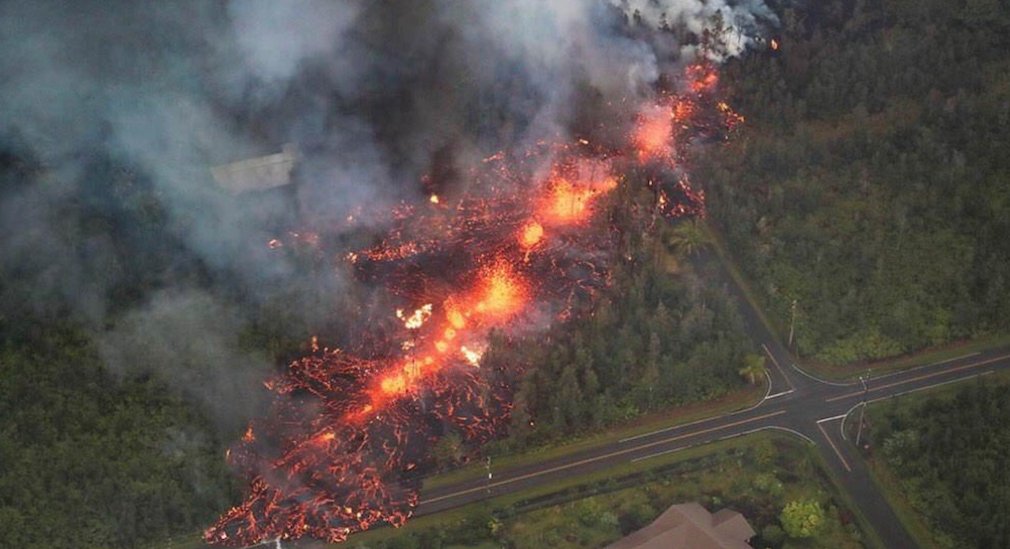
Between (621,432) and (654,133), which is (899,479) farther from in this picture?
(654,133)

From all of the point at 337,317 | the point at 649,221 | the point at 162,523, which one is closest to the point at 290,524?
the point at 162,523

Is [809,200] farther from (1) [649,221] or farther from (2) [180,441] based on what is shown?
(2) [180,441]

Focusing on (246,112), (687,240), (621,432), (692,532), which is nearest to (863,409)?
(621,432)

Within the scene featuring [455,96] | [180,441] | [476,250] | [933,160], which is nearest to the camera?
[180,441]

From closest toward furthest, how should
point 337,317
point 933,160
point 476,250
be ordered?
point 337,317 → point 476,250 → point 933,160

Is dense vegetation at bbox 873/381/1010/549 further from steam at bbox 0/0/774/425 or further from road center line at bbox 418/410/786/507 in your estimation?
steam at bbox 0/0/774/425

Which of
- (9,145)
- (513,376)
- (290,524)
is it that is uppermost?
(9,145)

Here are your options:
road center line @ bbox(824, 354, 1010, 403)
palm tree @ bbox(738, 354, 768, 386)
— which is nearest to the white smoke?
palm tree @ bbox(738, 354, 768, 386)
